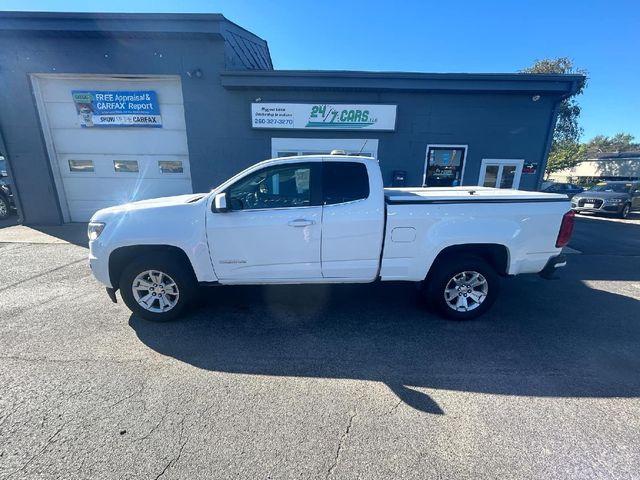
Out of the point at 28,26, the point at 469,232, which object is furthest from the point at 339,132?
the point at 28,26

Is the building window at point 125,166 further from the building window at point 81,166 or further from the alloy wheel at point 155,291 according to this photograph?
the alloy wheel at point 155,291

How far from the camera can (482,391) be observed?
249 cm

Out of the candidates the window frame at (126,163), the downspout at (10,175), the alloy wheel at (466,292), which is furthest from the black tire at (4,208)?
the alloy wheel at (466,292)

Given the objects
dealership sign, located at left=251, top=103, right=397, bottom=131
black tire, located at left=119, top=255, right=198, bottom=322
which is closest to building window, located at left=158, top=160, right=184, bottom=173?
dealership sign, located at left=251, top=103, right=397, bottom=131

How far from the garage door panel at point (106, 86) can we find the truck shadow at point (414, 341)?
7119 mm

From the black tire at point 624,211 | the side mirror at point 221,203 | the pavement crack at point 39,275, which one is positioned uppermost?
the side mirror at point 221,203

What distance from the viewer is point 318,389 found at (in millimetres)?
2496

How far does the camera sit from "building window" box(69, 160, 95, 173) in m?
8.88

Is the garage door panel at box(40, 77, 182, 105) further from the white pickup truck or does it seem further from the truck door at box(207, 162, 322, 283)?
the truck door at box(207, 162, 322, 283)

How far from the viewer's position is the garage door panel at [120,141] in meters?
8.67

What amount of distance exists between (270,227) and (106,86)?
347 inches

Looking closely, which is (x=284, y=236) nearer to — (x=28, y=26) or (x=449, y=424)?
(x=449, y=424)

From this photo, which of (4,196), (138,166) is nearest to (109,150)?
(138,166)

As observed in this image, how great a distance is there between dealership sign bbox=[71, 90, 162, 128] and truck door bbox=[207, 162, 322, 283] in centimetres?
719
